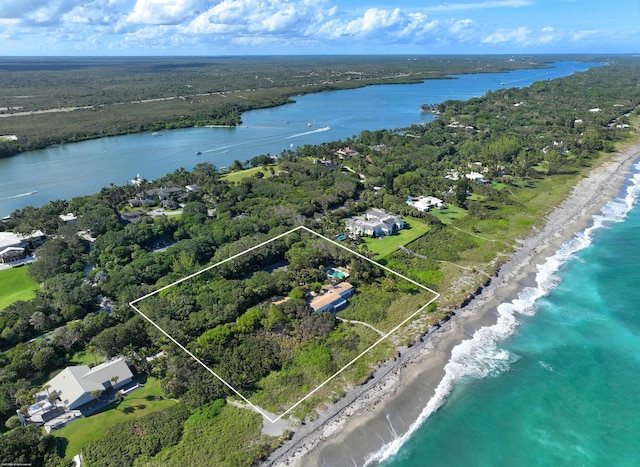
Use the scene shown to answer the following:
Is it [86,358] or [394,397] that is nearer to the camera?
[394,397]

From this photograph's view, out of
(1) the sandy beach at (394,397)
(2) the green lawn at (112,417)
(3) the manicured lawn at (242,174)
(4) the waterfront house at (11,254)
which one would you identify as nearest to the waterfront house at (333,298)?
(1) the sandy beach at (394,397)

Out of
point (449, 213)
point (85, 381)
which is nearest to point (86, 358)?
point (85, 381)

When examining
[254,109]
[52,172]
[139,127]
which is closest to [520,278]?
[52,172]

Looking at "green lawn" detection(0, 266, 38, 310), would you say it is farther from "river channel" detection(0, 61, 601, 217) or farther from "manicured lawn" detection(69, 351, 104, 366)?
"river channel" detection(0, 61, 601, 217)

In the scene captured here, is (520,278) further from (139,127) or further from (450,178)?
(139,127)

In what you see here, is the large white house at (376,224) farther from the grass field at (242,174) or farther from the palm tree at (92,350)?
the palm tree at (92,350)

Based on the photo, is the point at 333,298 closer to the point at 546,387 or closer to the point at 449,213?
the point at 546,387

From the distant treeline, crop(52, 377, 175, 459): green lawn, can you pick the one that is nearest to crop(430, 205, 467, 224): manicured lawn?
crop(52, 377, 175, 459): green lawn
